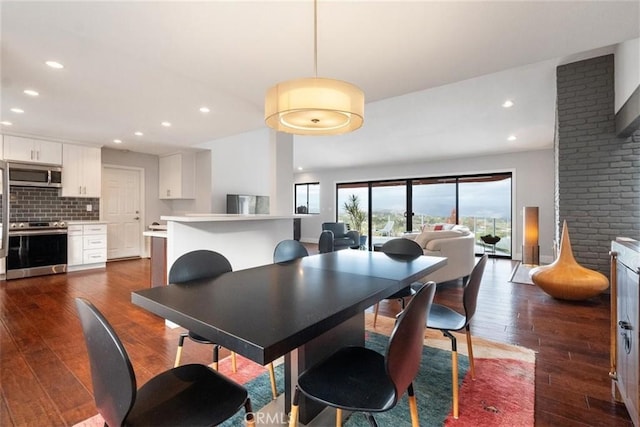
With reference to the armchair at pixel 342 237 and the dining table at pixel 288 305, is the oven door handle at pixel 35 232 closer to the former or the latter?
the dining table at pixel 288 305

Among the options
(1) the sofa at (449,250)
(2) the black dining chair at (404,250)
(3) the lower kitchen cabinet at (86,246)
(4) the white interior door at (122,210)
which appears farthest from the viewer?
(4) the white interior door at (122,210)

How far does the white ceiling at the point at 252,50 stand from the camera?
6.01 ft

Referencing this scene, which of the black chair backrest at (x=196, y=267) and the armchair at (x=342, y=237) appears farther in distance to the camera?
the armchair at (x=342, y=237)

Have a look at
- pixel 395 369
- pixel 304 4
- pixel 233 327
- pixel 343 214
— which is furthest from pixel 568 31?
pixel 343 214

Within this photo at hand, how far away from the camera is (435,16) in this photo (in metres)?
1.87

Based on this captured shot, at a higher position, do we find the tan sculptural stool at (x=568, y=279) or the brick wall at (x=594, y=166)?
the brick wall at (x=594, y=166)

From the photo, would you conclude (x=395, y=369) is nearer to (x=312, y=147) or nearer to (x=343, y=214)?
(x=312, y=147)

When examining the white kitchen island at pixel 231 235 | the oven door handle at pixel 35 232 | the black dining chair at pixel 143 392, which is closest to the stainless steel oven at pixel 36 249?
the oven door handle at pixel 35 232

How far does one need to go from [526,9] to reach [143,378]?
10.9 ft

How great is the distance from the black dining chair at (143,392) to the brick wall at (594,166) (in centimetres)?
469

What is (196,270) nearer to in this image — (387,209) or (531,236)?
(531,236)

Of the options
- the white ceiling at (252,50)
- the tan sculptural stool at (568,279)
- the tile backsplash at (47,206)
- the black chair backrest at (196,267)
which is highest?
the white ceiling at (252,50)

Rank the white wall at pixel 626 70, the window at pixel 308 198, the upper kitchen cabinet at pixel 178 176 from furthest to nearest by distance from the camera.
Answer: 1. the window at pixel 308 198
2. the upper kitchen cabinet at pixel 178 176
3. the white wall at pixel 626 70

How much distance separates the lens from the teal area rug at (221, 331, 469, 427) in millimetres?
1617
